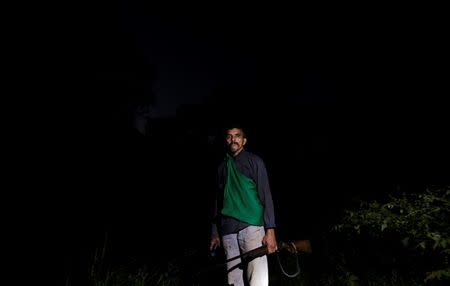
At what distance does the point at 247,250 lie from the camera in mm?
3863

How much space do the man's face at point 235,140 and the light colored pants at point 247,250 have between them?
34.9 inches

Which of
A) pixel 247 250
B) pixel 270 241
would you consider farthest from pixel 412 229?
pixel 247 250

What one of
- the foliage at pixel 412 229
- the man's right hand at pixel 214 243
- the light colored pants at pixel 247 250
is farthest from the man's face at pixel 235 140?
the foliage at pixel 412 229

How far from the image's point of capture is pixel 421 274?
4500mm

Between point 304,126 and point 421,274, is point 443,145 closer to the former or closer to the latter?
point 421,274

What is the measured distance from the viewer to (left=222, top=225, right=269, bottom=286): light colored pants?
150 inches

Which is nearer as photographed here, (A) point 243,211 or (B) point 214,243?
(A) point 243,211

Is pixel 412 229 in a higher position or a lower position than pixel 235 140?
lower

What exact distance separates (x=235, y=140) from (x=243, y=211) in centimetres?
81

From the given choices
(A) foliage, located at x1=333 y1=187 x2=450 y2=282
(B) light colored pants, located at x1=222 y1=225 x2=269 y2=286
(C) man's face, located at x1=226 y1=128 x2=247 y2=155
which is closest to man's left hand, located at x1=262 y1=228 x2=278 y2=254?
(B) light colored pants, located at x1=222 y1=225 x2=269 y2=286

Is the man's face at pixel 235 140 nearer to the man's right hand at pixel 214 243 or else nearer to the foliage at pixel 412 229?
the man's right hand at pixel 214 243

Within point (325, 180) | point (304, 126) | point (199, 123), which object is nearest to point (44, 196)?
point (325, 180)

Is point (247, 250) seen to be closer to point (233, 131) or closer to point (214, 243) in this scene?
point (214, 243)

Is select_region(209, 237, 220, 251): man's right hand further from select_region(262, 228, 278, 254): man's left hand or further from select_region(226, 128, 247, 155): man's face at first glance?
select_region(226, 128, 247, 155): man's face
